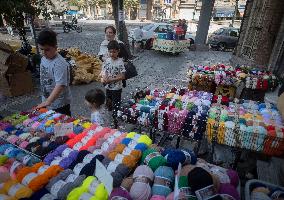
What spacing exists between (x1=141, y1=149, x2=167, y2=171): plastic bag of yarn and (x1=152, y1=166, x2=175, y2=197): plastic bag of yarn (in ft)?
0.22

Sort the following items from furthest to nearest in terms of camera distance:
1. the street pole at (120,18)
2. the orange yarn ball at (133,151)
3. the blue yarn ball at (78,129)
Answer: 1. the street pole at (120,18)
2. the blue yarn ball at (78,129)
3. the orange yarn ball at (133,151)

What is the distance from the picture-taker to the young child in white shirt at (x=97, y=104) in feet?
11.2

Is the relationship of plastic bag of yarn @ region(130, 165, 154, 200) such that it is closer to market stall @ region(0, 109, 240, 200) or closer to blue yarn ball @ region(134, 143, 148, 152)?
market stall @ region(0, 109, 240, 200)

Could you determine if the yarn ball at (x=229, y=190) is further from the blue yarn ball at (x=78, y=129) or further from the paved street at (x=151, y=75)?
the paved street at (x=151, y=75)

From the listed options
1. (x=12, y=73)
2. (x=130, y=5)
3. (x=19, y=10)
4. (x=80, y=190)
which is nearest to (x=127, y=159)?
(x=80, y=190)

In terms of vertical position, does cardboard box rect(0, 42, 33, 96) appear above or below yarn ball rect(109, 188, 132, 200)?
below

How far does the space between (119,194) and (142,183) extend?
214 mm

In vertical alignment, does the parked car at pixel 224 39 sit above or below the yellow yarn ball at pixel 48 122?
below

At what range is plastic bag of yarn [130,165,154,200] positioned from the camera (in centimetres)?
186

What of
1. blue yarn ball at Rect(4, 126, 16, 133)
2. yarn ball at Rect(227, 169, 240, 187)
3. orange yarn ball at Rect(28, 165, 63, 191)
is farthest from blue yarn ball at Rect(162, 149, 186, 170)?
blue yarn ball at Rect(4, 126, 16, 133)

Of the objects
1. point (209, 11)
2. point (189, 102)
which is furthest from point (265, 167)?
→ point (209, 11)

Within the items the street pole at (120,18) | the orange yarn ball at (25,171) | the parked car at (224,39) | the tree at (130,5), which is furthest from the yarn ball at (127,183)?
the tree at (130,5)

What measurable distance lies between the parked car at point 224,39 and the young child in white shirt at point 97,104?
45.2 ft

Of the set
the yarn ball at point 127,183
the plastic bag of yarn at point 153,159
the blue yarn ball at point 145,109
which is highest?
the plastic bag of yarn at point 153,159
